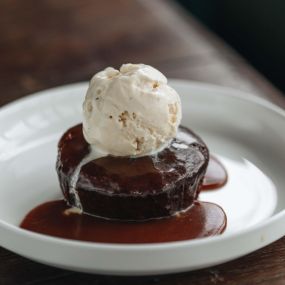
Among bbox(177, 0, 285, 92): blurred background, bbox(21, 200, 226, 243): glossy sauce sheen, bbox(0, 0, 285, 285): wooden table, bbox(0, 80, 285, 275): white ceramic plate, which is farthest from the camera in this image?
bbox(177, 0, 285, 92): blurred background

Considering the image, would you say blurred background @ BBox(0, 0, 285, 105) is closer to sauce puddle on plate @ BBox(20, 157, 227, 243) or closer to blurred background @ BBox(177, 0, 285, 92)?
blurred background @ BBox(177, 0, 285, 92)

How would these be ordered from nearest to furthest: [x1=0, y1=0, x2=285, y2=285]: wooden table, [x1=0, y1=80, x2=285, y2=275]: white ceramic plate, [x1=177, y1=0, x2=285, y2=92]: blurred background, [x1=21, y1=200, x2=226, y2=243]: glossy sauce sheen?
1. [x1=0, y1=80, x2=285, y2=275]: white ceramic plate
2. [x1=21, y1=200, x2=226, y2=243]: glossy sauce sheen
3. [x1=0, y1=0, x2=285, y2=285]: wooden table
4. [x1=177, y1=0, x2=285, y2=92]: blurred background

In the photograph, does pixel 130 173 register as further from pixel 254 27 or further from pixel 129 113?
pixel 254 27

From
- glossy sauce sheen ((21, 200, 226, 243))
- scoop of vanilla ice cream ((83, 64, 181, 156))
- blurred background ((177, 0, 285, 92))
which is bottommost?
blurred background ((177, 0, 285, 92))

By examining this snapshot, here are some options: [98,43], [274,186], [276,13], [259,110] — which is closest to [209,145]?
[259,110]

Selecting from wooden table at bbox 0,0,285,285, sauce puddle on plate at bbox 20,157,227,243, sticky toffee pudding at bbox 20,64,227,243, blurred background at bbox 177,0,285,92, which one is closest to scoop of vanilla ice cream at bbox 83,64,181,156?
sticky toffee pudding at bbox 20,64,227,243

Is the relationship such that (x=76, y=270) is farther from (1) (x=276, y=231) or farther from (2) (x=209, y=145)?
(2) (x=209, y=145)
